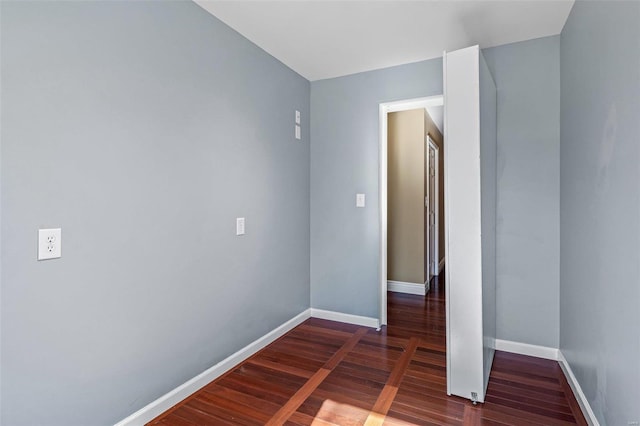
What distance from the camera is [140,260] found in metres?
1.78

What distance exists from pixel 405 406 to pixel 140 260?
173 cm

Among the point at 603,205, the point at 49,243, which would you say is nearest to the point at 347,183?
the point at 603,205

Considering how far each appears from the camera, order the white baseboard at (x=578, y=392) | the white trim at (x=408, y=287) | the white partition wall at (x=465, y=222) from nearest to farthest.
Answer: the white baseboard at (x=578, y=392)
the white partition wall at (x=465, y=222)
the white trim at (x=408, y=287)

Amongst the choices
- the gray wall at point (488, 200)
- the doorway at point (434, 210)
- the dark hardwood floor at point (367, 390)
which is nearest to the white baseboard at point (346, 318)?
the dark hardwood floor at point (367, 390)

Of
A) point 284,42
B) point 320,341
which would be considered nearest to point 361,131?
point 284,42

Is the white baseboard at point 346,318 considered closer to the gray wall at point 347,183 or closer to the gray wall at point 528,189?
the gray wall at point 347,183

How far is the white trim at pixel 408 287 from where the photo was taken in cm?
429

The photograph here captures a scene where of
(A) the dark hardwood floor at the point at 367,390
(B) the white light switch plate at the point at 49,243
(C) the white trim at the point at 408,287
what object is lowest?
(A) the dark hardwood floor at the point at 367,390

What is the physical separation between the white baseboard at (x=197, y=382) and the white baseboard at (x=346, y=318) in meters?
0.44

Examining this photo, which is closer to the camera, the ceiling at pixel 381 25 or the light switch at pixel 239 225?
the ceiling at pixel 381 25

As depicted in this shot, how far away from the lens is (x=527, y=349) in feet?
8.55

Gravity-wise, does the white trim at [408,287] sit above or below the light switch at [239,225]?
below

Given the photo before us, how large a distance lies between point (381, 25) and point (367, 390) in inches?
98.6

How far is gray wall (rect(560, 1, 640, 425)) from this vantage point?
1305mm
